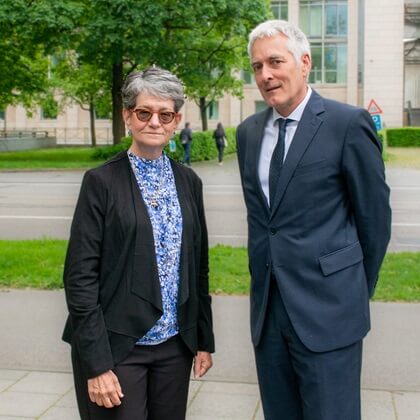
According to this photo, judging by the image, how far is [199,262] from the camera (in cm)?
334

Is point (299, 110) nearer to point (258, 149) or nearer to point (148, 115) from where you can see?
point (258, 149)

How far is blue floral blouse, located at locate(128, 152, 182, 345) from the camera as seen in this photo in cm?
309

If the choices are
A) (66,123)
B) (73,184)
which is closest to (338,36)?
(66,123)

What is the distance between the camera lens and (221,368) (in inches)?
229

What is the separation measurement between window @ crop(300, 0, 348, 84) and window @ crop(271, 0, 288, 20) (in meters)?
1.37

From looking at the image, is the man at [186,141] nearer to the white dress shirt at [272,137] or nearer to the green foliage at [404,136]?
the green foliage at [404,136]

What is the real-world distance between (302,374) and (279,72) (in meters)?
1.19

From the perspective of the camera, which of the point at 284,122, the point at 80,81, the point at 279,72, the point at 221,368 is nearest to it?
the point at 279,72

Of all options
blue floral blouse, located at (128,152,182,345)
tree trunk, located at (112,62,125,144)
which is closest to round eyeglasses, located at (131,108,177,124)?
blue floral blouse, located at (128,152,182,345)

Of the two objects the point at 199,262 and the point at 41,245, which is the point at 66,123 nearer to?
the point at 41,245

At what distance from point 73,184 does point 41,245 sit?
12.8m

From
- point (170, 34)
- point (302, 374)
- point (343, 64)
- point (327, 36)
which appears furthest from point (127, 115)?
point (327, 36)

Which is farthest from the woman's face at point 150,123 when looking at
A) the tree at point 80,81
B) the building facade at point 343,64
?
the building facade at point 343,64

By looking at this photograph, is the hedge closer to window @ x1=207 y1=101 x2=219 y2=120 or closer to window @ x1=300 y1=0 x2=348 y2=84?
window @ x1=207 y1=101 x2=219 y2=120
